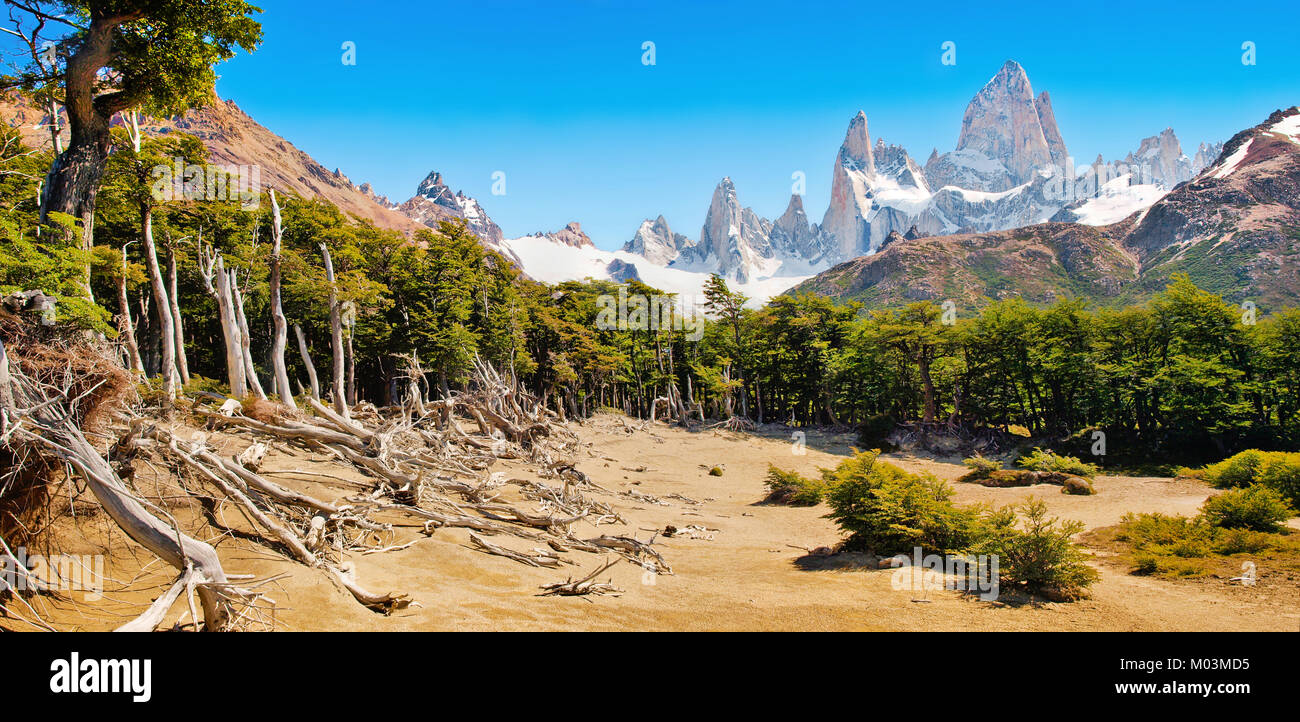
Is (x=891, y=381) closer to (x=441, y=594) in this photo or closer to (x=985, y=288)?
(x=441, y=594)

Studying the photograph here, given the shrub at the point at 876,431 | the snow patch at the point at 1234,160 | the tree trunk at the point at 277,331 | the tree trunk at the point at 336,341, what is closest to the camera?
the tree trunk at the point at 277,331

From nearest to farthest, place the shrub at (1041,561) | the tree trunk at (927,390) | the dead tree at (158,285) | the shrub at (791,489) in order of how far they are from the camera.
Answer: the shrub at (1041,561) → the dead tree at (158,285) → the shrub at (791,489) → the tree trunk at (927,390)

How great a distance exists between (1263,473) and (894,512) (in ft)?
41.7

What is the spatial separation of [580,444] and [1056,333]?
28531mm

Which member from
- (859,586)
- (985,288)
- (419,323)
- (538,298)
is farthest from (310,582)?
(985,288)

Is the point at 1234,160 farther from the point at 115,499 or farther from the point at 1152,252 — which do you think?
the point at 115,499

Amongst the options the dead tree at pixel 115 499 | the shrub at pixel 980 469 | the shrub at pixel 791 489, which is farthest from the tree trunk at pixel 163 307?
the shrub at pixel 980 469

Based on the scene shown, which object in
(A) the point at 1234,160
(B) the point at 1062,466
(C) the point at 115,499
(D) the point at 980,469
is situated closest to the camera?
(C) the point at 115,499

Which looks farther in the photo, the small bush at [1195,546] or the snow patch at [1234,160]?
the snow patch at [1234,160]

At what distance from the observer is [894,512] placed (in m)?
9.39

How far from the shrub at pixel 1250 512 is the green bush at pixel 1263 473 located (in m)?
2.99

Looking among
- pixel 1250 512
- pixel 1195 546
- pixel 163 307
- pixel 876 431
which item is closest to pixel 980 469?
pixel 876 431

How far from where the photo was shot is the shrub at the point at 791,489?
56.7 feet

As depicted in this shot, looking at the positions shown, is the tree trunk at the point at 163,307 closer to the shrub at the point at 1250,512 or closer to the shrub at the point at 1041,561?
the shrub at the point at 1041,561
